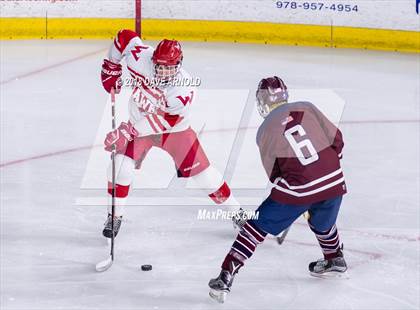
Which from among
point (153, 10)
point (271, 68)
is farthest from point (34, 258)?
point (153, 10)

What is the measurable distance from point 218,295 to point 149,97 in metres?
1.02

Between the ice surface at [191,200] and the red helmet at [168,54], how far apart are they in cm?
83

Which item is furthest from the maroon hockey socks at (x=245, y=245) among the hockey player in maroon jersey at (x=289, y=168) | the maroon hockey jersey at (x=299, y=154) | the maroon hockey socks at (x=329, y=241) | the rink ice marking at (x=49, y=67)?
the rink ice marking at (x=49, y=67)

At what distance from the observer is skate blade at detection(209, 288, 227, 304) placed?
12.1 feet

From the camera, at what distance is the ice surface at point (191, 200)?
385cm

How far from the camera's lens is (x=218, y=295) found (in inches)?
146

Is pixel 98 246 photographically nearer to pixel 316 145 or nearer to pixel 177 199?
pixel 177 199

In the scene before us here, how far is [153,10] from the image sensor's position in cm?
903

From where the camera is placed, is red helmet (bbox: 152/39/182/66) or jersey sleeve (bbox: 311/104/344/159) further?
red helmet (bbox: 152/39/182/66)

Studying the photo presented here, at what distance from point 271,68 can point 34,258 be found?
4.31m

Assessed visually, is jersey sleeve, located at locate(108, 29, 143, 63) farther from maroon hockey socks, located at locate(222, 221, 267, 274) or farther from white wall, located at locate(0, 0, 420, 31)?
white wall, located at locate(0, 0, 420, 31)

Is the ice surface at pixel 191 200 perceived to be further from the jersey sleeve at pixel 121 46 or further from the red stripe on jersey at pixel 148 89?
the jersey sleeve at pixel 121 46

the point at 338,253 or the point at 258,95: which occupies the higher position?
Answer: the point at 258,95
